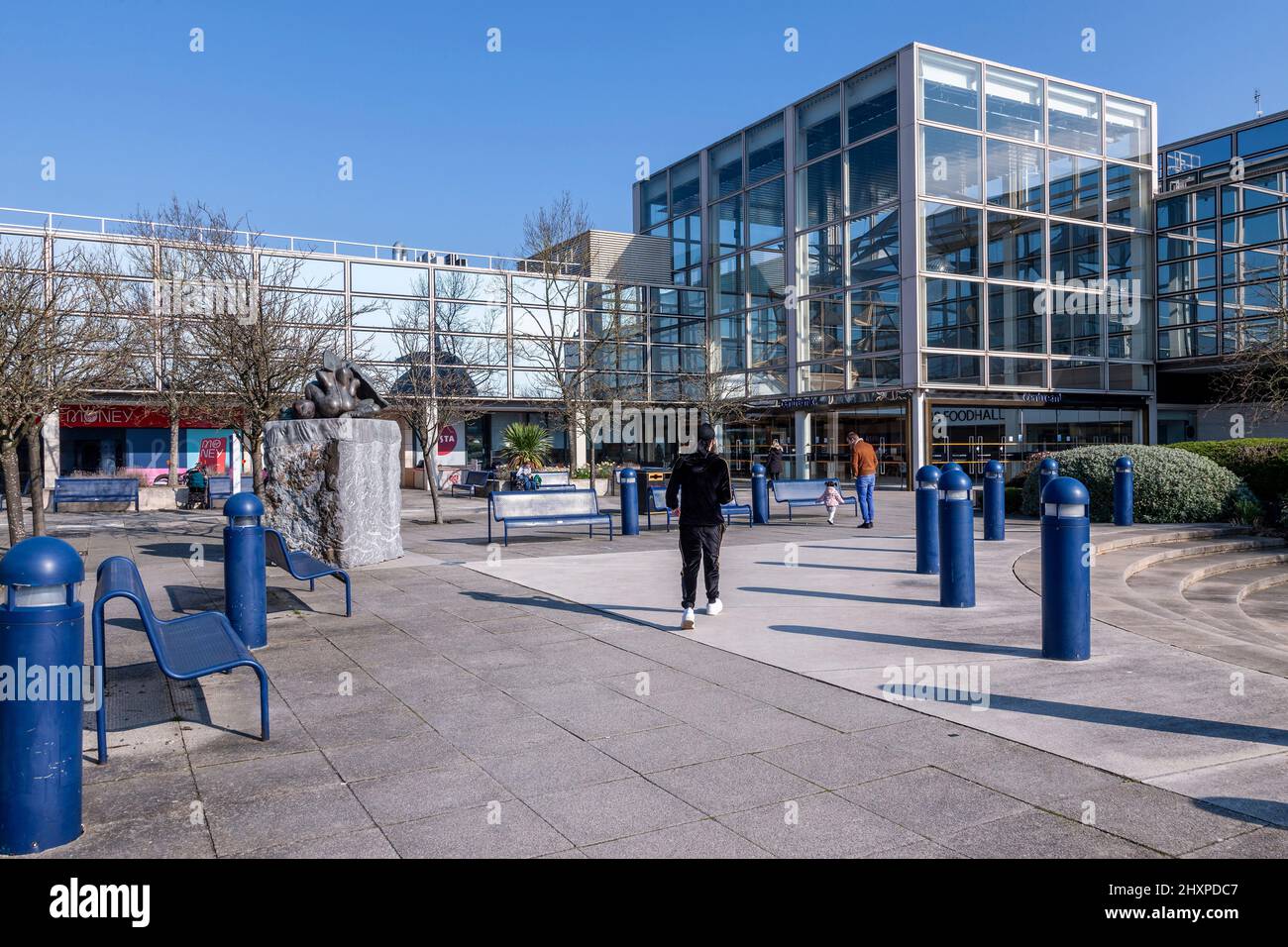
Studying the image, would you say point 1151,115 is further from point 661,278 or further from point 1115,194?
point 661,278

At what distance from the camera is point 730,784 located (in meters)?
4.23

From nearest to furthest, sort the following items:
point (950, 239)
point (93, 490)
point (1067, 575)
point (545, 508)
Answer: point (1067, 575) < point (545, 508) < point (93, 490) < point (950, 239)

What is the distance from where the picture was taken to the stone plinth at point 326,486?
11828mm

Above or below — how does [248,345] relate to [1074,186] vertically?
below

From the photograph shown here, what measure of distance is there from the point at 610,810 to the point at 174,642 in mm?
2739

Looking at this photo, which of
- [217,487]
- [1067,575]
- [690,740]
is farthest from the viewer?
[217,487]

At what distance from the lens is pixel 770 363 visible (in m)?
39.9

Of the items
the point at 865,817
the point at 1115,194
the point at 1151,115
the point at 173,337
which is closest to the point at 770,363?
the point at 1115,194

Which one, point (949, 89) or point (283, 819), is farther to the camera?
point (949, 89)

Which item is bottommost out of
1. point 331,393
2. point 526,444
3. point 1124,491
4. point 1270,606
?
point 1270,606

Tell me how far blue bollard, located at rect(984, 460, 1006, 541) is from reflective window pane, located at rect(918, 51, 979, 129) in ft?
74.3

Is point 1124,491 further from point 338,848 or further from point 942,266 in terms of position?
point 942,266

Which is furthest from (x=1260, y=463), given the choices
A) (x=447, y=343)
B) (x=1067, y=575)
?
(x=447, y=343)
